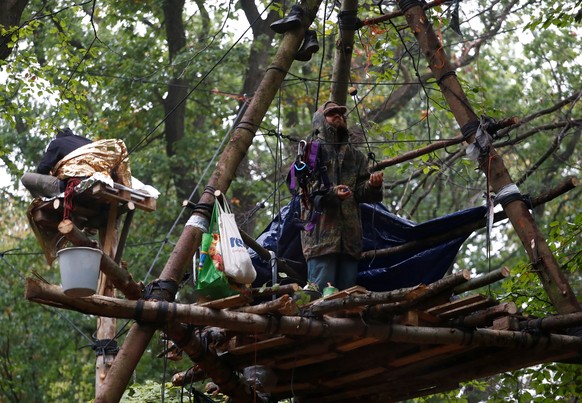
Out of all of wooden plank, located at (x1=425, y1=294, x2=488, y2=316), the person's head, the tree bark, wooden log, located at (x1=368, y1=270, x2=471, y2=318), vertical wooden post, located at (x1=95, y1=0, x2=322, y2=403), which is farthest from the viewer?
the tree bark

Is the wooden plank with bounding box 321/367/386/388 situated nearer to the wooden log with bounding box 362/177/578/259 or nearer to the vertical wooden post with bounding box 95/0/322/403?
the wooden log with bounding box 362/177/578/259

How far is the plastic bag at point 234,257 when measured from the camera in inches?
261

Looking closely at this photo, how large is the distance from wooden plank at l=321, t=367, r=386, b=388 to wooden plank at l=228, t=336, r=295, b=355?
3.52 ft

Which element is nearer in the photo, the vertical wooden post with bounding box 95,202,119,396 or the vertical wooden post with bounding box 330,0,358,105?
the vertical wooden post with bounding box 95,202,119,396

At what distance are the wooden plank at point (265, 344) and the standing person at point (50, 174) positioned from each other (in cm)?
201

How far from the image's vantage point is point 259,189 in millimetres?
18281

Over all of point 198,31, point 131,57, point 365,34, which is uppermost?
point 198,31

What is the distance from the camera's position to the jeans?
26.0ft

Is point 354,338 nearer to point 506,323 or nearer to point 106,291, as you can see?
point 506,323

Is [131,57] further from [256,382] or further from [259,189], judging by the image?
[256,382]

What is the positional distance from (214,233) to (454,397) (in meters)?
6.43

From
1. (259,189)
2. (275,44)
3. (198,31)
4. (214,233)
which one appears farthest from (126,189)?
(198,31)

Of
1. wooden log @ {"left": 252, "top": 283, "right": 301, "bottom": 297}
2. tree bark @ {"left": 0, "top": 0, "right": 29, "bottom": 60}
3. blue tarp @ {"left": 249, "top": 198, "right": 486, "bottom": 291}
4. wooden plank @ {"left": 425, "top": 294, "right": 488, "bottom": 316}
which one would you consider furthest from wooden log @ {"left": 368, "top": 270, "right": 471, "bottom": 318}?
tree bark @ {"left": 0, "top": 0, "right": 29, "bottom": 60}

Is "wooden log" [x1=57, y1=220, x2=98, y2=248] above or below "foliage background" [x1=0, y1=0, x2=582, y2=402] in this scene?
below
